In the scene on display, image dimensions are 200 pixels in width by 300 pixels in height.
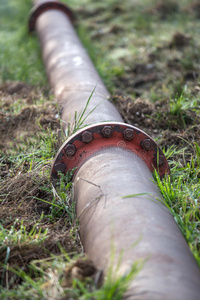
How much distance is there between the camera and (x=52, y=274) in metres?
1.57

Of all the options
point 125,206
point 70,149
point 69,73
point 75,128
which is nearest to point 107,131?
point 70,149

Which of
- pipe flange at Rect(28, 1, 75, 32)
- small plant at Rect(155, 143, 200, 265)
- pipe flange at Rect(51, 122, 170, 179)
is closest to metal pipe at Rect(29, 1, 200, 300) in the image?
pipe flange at Rect(51, 122, 170, 179)

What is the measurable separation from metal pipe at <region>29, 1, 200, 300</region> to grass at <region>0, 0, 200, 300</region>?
0.09m

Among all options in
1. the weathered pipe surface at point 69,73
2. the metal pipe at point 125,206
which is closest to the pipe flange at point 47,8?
the weathered pipe surface at point 69,73

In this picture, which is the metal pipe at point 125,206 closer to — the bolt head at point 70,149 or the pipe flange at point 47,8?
the bolt head at point 70,149

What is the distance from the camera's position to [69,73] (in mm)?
3256

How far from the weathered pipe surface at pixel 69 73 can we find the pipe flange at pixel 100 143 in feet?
0.92

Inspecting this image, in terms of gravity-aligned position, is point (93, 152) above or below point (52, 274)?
above

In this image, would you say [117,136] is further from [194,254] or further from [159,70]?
[159,70]

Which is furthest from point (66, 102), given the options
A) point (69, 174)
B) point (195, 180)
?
point (195, 180)

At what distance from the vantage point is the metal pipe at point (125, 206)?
50.5 inches

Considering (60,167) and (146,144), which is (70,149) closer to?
(60,167)

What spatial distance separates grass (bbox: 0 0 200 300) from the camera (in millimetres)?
1657

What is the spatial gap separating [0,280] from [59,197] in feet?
2.05
